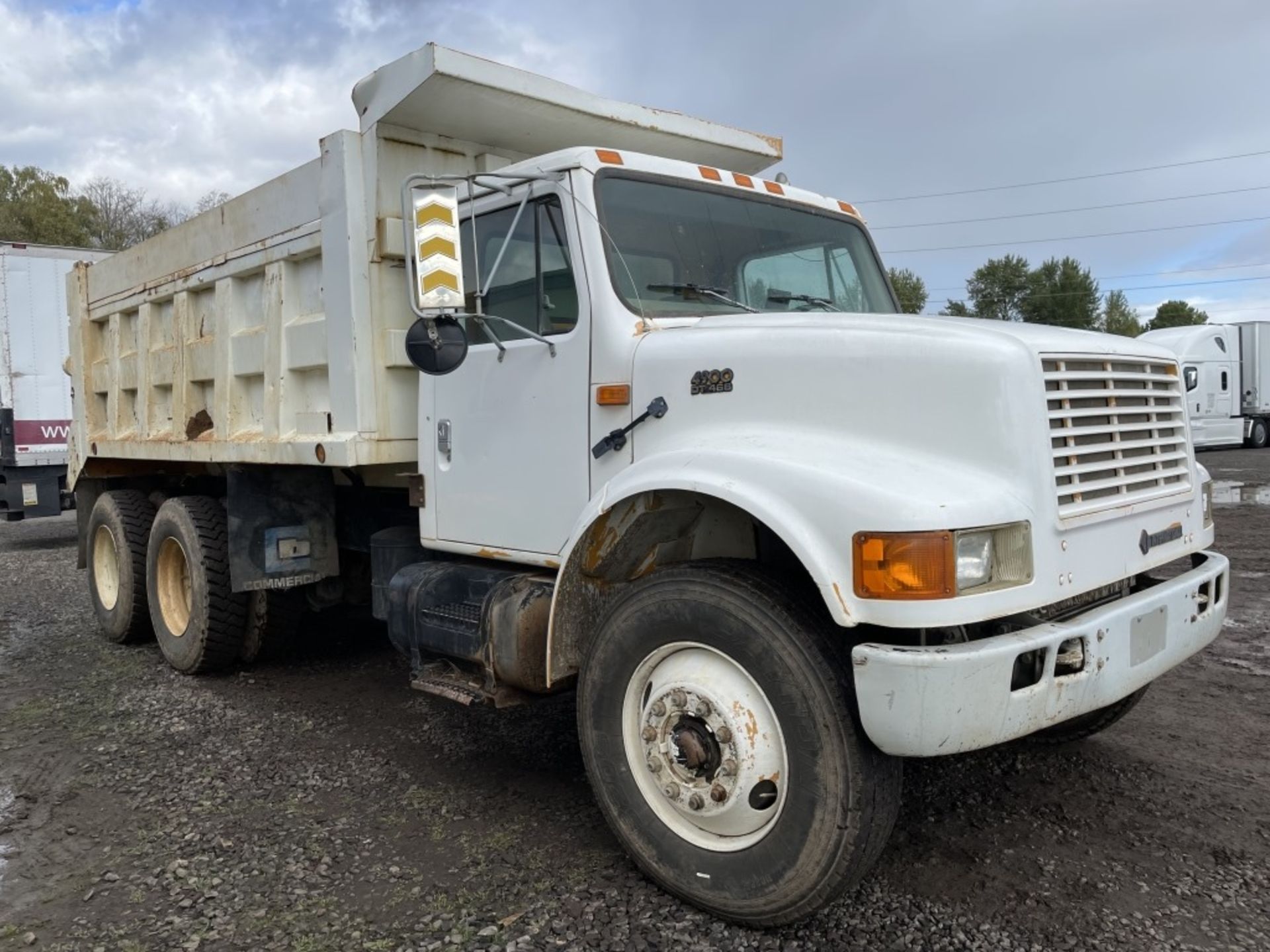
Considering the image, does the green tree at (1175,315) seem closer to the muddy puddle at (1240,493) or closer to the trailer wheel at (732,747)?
the muddy puddle at (1240,493)

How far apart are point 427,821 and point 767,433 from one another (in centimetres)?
206

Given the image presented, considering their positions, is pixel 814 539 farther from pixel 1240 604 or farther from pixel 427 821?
pixel 1240 604

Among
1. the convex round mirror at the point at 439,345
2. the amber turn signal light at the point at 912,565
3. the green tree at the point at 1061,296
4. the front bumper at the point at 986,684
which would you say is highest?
the green tree at the point at 1061,296

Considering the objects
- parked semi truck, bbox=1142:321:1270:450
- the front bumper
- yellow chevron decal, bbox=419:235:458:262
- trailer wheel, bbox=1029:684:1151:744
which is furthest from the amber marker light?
parked semi truck, bbox=1142:321:1270:450

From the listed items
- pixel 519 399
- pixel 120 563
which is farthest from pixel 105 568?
pixel 519 399

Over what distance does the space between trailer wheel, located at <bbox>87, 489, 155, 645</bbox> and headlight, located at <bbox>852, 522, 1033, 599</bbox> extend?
572 cm

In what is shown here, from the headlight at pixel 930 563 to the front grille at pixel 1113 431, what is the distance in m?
0.29

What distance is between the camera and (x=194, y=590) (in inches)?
229

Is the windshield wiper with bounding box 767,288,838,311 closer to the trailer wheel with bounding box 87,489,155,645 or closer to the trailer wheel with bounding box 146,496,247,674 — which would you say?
the trailer wheel with bounding box 146,496,247,674

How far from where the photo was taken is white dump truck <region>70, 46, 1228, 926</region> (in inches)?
104

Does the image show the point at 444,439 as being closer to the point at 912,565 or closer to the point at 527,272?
the point at 527,272

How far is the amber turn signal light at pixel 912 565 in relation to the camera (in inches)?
97.0

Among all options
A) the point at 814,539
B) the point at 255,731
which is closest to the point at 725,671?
the point at 814,539

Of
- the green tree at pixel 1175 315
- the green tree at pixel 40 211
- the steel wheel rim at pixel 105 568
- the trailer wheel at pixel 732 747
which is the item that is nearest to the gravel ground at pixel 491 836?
the trailer wheel at pixel 732 747
